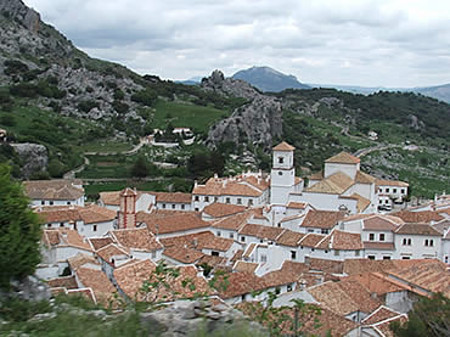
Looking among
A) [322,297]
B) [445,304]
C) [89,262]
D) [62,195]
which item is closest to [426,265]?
[322,297]

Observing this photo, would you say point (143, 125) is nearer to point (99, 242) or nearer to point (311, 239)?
point (99, 242)

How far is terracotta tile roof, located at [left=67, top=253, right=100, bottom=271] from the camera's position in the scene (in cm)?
2428

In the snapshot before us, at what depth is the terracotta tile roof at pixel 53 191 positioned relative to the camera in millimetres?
39250

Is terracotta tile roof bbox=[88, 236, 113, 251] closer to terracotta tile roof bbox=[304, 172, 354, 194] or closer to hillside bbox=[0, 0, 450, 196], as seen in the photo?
terracotta tile roof bbox=[304, 172, 354, 194]

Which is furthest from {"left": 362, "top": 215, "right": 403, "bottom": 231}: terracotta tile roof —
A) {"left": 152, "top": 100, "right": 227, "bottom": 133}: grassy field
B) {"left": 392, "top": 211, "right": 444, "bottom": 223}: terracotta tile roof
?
{"left": 152, "top": 100, "right": 227, "bottom": 133}: grassy field

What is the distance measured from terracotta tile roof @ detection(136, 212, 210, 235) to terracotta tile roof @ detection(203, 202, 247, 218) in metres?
Result: 1.06

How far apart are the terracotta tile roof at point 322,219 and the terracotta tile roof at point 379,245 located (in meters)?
2.36

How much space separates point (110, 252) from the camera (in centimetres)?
2623

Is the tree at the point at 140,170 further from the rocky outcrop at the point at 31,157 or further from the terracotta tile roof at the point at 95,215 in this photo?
the terracotta tile roof at the point at 95,215

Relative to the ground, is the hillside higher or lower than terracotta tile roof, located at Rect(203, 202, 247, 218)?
higher

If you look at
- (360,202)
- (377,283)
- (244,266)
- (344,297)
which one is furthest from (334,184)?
(344,297)

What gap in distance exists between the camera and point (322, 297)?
2031 centimetres

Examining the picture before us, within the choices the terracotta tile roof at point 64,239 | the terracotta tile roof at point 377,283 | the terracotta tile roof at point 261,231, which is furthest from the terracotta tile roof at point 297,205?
the terracotta tile roof at point 64,239

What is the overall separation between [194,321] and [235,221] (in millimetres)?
28323
